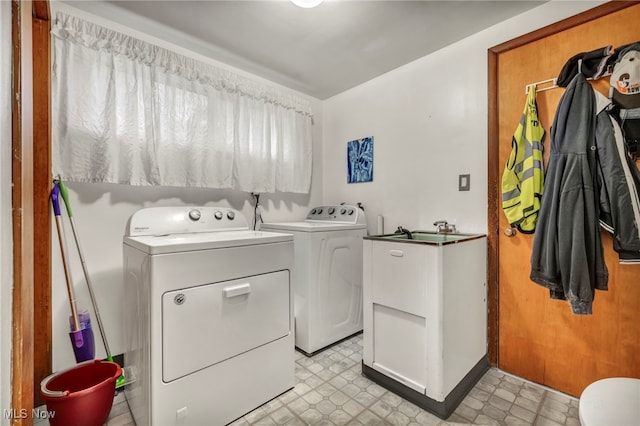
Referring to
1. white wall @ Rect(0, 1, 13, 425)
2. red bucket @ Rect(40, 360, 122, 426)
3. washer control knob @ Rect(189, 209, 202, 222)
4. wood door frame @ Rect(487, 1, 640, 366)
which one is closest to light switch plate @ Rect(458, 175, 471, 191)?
wood door frame @ Rect(487, 1, 640, 366)

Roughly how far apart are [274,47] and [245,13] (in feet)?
1.36

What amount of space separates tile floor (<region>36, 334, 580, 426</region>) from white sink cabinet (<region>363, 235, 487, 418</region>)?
70 millimetres

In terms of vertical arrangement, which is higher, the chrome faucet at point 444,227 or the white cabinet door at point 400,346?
the chrome faucet at point 444,227

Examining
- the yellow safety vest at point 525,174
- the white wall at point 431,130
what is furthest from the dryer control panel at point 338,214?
the yellow safety vest at point 525,174

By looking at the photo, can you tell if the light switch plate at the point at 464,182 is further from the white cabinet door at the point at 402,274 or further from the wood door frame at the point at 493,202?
the white cabinet door at the point at 402,274

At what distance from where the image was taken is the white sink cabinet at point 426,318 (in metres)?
1.53

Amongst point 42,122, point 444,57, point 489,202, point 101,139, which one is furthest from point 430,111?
point 42,122

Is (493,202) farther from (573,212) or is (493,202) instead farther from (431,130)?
(431,130)

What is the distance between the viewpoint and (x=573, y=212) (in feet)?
4.78

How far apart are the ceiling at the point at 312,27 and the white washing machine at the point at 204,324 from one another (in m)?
1.31

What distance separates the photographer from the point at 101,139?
175 cm

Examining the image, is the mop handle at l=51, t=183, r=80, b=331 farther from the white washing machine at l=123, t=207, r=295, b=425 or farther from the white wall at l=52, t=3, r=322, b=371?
the white washing machine at l=123, t=207, r=295, b=425

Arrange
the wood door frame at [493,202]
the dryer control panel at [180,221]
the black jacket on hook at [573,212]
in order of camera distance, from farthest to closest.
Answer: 1. the wood door frame at [493,202]
2. the dryer control panel at [180,221]
3. the black jacket on hook at [573,212]

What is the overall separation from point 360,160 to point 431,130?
755mm
